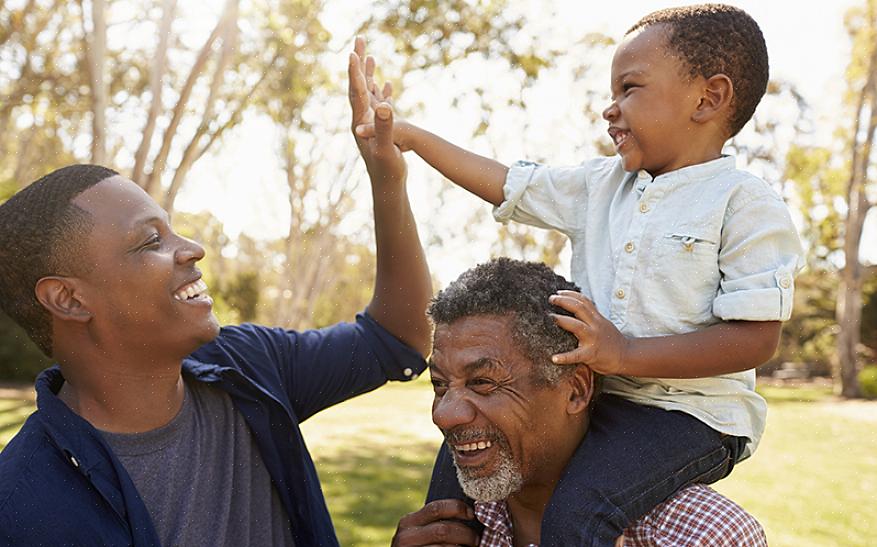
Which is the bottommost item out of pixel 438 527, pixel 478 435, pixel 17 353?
pixel 17 353

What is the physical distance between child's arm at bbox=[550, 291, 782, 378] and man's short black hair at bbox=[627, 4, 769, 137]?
71 cm

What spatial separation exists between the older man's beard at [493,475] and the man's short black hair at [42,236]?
4.18 ft

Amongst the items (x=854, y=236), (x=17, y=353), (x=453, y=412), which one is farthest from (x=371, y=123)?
(x=854, y=236)

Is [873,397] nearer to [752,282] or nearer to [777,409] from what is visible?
[777,409]

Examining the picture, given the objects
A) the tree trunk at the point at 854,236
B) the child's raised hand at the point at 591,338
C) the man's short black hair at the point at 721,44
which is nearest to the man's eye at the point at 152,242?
the child's raised hand at the point at 591,338

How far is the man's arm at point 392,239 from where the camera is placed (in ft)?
10.1

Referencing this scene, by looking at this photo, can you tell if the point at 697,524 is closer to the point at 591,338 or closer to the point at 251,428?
the point at 591,338

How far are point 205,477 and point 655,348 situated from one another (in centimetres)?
141

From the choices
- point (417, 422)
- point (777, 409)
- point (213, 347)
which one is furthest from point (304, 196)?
point (213, 347)

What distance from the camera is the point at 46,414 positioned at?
2.64 metres

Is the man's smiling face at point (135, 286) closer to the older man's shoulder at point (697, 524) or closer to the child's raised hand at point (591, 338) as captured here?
the child's raised hand at point (591, 338)

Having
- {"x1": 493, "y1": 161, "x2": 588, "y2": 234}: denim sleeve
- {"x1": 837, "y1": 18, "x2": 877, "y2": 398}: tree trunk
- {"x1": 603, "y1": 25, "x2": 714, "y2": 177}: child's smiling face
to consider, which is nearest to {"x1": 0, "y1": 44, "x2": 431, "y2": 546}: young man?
{"x1": 493, "y1": 161, "x2": 588, "y2": 234}: denim sleeve

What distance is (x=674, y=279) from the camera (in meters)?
2.68

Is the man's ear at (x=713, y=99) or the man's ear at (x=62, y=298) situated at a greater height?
the man's ear at (x=713, y=99)
